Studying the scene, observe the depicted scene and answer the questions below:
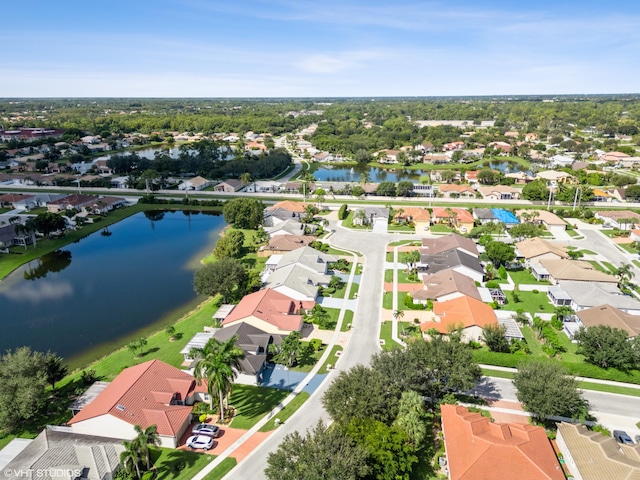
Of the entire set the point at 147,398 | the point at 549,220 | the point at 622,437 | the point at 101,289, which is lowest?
A: the point at 101,289

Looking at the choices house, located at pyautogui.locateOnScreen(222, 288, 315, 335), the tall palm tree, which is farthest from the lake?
the tall palm tree

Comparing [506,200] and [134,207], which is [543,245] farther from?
[134,207]

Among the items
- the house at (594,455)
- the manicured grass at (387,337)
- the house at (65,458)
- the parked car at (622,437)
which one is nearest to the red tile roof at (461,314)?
the manicured grass at (387,337)

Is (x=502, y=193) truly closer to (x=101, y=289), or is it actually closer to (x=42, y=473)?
(x=101, y=289)

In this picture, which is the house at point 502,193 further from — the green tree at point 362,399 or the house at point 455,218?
the green tree at point 362,399

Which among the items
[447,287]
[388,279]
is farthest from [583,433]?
[388,279]

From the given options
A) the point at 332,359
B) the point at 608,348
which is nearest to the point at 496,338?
the point at 608,348
